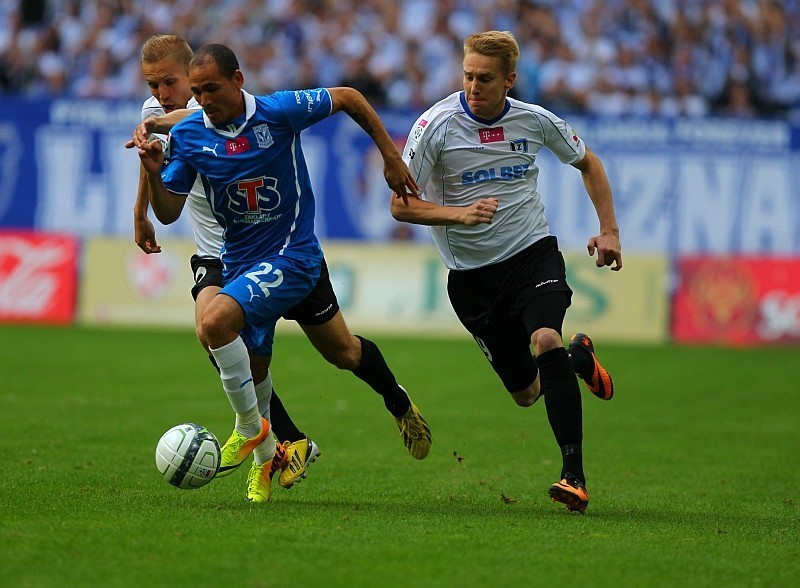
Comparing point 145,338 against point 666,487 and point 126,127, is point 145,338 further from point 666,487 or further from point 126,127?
point 666,487

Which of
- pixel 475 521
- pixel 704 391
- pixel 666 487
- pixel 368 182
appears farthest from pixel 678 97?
pixel 475 521

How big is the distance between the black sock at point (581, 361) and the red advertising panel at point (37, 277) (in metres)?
13.3

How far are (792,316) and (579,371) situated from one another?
11998 millimetres

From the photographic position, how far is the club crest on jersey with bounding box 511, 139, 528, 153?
7547mm

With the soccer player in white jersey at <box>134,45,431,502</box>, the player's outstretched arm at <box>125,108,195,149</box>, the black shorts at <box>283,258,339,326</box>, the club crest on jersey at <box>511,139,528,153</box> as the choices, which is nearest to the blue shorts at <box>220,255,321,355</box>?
the soccer player in white jersey at <box>134,45,431,502</box>

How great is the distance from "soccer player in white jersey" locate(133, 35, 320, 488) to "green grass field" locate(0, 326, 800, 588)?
236 millimetres

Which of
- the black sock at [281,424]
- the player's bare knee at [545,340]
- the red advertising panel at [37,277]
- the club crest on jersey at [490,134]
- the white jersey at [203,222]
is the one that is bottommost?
the red advertising panel at [37,277]

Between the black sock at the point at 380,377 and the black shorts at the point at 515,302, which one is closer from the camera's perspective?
the black shorts at the point at 515,302

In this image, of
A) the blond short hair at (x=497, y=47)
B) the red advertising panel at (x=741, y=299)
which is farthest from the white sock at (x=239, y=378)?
the red advertising panel at (x=741, y=299)

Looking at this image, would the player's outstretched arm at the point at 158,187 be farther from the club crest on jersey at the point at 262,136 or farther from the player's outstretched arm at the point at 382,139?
the player's outstretched arm at the point at 382,139

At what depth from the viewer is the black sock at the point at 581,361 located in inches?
311

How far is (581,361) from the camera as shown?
791 cm

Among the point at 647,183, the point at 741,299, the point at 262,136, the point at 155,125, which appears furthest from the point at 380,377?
Result: the point at 647,183

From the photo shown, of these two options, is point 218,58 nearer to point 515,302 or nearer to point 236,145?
point 236,145
